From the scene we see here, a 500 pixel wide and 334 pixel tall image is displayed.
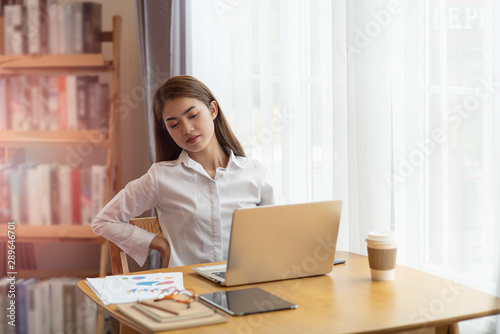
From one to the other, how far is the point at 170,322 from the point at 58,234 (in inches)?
82.3

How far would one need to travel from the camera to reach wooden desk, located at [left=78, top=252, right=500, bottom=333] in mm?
1191

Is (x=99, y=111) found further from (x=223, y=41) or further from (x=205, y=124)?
(x=205, y=124)

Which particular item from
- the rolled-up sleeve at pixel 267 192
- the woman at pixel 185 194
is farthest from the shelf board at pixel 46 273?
the rolled-up sleeve at pixel 267 192

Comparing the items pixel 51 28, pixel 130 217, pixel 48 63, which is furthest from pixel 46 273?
pixel 130 217

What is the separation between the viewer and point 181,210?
2.06m

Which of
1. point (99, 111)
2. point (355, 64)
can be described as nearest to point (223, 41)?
point (99, 111)

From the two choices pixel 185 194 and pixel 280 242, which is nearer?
pixel 280 242

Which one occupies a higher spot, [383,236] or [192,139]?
[192,139]

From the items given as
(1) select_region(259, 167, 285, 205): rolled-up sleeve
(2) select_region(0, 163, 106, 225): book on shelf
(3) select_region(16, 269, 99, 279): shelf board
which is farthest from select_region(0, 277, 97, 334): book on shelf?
(1) select_region(259, 167, 285, 205): rolled-up sleeve

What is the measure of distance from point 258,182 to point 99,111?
1.43m

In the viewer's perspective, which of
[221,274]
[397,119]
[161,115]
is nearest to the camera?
[221,274]

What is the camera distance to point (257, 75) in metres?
2.72

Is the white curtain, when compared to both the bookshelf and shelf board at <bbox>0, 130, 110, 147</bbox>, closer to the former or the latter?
the bookshelf

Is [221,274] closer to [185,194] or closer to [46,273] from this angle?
[185,194]
